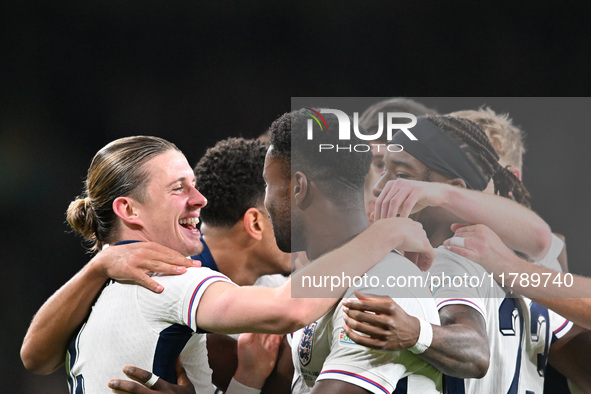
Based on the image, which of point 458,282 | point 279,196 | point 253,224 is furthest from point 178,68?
point 458,282

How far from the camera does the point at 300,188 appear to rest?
6.79ft

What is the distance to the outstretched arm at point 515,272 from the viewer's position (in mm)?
2271

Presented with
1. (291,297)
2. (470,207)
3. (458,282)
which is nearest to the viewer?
(291,297)

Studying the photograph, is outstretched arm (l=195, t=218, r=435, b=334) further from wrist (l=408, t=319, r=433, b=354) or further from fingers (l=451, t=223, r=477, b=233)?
fingers (l=451, t=223, r=477, b=233)

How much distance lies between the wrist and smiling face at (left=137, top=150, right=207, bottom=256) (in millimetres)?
763

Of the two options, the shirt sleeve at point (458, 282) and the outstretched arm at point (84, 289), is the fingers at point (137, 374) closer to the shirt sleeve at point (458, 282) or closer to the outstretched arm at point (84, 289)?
the outstretched arm at point (84, 289)

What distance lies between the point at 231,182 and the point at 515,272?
120 cm

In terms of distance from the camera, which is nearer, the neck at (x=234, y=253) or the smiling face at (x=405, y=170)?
the smiling face at (x=405, y=170)

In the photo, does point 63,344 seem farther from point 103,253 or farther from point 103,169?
point 103,169

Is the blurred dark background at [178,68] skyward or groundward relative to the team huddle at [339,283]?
skyward

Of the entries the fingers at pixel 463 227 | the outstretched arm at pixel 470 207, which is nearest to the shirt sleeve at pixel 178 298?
the outstretched arm at pixel 470 207

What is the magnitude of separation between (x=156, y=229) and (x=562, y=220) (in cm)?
144

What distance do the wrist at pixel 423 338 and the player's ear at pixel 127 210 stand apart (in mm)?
863

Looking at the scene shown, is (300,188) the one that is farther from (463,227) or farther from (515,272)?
(515,272)
